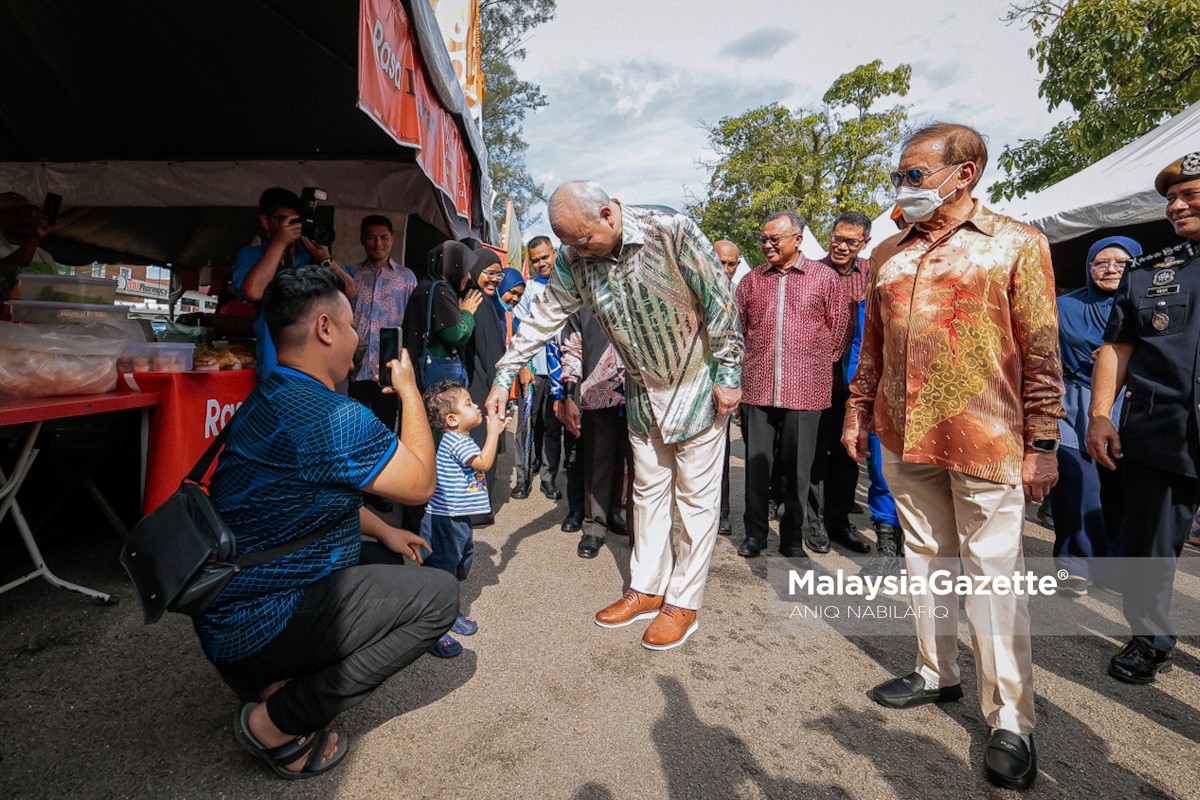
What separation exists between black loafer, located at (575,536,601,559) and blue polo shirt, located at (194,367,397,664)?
2318 millimetres

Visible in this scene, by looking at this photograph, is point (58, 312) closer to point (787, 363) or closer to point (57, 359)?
point (57, 359)

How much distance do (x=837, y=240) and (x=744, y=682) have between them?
9.53 ft

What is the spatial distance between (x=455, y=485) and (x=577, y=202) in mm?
1280

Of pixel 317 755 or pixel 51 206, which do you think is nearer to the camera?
pixel 317 755

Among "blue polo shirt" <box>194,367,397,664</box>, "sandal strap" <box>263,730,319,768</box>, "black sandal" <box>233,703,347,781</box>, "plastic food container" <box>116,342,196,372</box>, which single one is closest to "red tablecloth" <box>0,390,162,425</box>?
"plastic food container" <box>116,342,196,372</box>

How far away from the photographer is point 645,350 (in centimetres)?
270

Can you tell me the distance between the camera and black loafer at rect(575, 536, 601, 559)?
3916 mm

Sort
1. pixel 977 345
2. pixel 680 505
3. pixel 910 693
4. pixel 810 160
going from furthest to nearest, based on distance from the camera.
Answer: pixel 810 160
pixel 680 505
pixel 910 693
pixel 977 345

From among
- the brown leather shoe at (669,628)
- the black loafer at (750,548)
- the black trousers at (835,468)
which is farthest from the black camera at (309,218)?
the black trousers at (835,468)

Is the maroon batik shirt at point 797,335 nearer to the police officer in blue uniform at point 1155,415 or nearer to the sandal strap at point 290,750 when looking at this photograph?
the police officer in blue uniform at point 1155,415

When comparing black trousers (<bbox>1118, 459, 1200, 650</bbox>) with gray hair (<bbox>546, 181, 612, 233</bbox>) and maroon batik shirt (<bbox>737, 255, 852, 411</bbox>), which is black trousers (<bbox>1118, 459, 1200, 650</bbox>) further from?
gray hair (<bbox>546, 181, 612, 233</bbox>)

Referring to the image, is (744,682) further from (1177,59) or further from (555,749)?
(1177,59)

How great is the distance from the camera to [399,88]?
3039 millimetres

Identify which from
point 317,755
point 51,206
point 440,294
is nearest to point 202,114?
point 51,206
